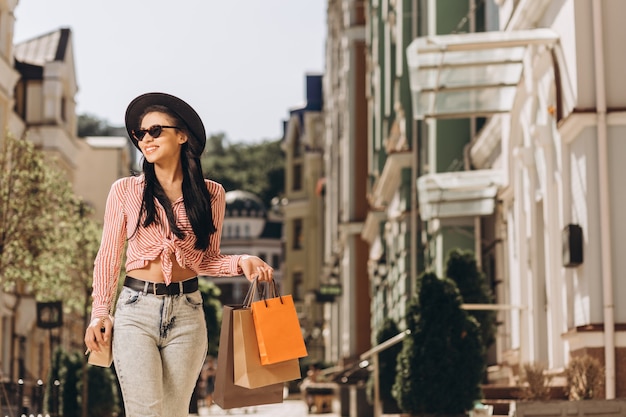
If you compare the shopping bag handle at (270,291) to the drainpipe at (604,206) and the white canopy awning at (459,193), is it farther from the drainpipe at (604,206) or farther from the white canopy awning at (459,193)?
the white canopy awning at (459,193)

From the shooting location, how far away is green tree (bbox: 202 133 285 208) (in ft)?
486

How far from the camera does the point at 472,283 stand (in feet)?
71.8

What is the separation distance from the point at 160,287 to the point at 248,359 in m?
0.49

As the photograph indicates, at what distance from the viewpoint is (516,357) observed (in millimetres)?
20609

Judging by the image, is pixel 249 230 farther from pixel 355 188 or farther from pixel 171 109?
pixel 171 109

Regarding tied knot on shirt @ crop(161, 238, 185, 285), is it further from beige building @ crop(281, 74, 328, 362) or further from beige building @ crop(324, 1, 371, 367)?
beige building @ crop(281, 74, 328, 362)

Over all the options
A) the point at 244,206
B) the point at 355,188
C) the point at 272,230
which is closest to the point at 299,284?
the point at 244,206

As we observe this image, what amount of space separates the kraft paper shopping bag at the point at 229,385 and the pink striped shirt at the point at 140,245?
1.08 feet

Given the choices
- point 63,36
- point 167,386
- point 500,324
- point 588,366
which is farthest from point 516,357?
point 63,36

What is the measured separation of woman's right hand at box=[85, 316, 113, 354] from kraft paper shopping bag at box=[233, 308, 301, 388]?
53 cm

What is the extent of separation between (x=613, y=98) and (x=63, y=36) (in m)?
44.1

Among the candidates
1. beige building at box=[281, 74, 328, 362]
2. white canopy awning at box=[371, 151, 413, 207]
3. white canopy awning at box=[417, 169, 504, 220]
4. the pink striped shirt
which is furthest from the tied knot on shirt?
beige building at box=[281, 74, 328, 362]

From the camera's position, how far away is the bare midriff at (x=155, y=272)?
20.5 ft

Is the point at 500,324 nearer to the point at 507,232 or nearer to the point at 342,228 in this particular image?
the point at 507,232
